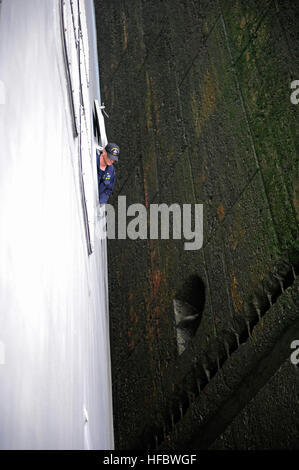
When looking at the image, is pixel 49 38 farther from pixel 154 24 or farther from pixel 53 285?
pixel 154 24

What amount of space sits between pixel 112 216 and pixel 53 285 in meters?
4.19

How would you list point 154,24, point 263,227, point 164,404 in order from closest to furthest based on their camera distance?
point 263,227, point 164,404, point 154,24

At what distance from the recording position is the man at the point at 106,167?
13.1 feet

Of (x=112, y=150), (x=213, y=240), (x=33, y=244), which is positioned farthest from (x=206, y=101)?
(x=33, y=244)

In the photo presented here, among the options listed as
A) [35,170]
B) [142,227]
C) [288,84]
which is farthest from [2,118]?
[142,227]

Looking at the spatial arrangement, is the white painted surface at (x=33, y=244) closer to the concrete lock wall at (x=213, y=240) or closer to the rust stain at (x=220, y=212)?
the concrete lock wall at (x=213, y=240)

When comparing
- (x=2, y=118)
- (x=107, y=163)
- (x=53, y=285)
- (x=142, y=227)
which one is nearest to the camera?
(x=2, y=118)

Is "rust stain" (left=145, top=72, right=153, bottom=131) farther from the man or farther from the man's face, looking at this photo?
the man's face

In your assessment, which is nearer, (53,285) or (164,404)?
(53,285)

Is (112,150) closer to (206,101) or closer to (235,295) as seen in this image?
(206,101)

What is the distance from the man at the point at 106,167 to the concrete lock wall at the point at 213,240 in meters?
0.48

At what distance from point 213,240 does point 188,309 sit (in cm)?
66

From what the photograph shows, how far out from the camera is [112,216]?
5.13 meters

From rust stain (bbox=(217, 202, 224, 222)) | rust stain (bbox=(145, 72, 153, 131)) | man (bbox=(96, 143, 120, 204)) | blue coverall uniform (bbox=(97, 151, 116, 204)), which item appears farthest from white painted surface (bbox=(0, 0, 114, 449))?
rust stain (bbox=(145, 72, 153, 131))
